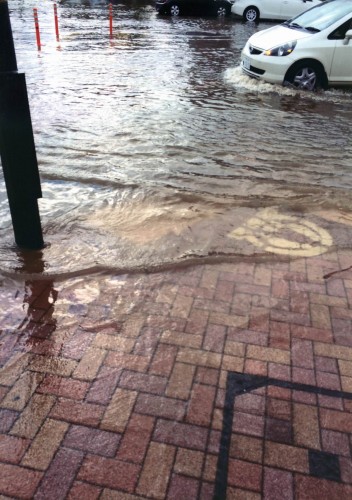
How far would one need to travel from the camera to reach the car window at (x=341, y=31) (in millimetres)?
9359

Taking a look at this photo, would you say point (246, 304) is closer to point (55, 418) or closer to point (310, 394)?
point (310, 394)

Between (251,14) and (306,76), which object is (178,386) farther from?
(251,14)

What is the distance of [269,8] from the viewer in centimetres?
2164

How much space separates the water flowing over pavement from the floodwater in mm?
33

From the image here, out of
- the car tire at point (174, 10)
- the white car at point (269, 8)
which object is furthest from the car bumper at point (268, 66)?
the car tire at point (174, 10)

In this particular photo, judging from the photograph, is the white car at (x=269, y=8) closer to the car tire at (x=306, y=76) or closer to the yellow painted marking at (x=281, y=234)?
the car tire at (x=306, y=76)

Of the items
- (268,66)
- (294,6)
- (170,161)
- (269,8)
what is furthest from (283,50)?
(269,8)

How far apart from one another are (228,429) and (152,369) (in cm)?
60

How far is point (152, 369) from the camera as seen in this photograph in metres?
2.84

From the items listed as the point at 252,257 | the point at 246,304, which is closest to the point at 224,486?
the point at 246,304

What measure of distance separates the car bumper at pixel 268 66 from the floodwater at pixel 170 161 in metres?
0.21

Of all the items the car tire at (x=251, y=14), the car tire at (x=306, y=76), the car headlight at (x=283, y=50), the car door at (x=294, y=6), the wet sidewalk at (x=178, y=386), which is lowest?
the wet sidewalk at (x=178, y=386)

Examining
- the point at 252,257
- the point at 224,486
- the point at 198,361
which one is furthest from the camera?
the point at 252,257

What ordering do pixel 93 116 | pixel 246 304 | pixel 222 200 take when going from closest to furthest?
1. pixel 246 304
2. pixel 222 200
3. pixel 93 116
